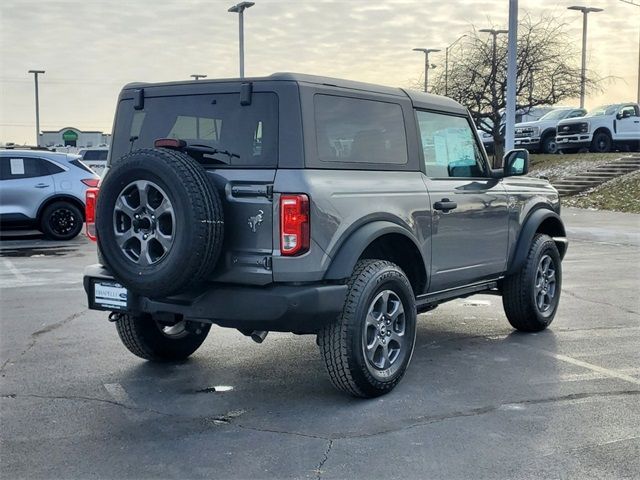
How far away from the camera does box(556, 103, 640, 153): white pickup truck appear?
2602 centimetres

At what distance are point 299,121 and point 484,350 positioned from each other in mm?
2715

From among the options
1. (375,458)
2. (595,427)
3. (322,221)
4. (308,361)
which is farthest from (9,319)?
(595,427)

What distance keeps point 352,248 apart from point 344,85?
111 cm

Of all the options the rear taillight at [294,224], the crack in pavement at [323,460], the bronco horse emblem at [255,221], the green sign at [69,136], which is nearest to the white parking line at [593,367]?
the crack in pavement at [323,460]

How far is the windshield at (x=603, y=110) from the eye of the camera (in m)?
26.3

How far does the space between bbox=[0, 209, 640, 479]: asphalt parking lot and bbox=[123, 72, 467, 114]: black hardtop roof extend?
6.33ft

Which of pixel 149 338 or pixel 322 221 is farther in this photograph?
pixel 149 338

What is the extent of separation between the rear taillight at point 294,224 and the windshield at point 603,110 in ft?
80.3

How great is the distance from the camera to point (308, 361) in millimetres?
5801

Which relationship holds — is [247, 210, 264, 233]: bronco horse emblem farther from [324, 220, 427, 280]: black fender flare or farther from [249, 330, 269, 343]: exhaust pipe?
[249, 330, 269, 343]: exhaust pipe

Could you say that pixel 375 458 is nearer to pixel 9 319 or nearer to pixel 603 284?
pixel 9 319

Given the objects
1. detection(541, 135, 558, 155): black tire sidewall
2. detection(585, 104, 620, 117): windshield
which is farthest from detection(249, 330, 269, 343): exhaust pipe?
detection(541, 135, 558, 155): black tire sidewall

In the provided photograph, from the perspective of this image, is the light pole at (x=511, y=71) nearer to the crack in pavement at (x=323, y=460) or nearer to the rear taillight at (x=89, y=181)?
the rear taillight at (x=89, y=181)

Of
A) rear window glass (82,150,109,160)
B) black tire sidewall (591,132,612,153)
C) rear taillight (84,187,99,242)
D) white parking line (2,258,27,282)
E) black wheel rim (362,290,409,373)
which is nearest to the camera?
black wheel rim (362,290,409,373)
